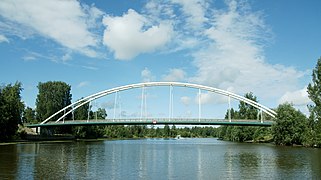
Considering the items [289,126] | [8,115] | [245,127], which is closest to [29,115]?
[8,115]

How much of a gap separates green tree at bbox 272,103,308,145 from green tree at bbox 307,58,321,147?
5.40 metres

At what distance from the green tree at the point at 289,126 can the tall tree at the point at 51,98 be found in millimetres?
60336

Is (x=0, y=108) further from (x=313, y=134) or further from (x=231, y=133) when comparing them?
(x=231, y=133)

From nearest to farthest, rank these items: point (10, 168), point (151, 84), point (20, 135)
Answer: point (10, 168) → point (20, 135) → point (151, 84)

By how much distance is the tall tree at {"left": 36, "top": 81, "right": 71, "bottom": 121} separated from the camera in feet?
324

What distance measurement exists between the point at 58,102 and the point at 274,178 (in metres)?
89.2

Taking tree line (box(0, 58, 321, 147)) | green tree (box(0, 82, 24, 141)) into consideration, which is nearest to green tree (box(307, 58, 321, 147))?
tree line (box(0, 58, 321, 147))

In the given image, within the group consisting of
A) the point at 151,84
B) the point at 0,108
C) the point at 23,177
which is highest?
the point at 151,84

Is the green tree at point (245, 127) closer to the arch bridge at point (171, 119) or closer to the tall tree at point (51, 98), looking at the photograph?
the arch bridge at point (171, 119)

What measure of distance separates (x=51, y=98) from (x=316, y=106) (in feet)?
236

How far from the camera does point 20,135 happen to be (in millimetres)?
76688

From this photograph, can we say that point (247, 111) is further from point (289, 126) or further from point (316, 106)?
point (316, 106)

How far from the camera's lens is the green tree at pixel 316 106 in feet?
177

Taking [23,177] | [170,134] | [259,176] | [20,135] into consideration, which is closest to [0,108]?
[20,135]
